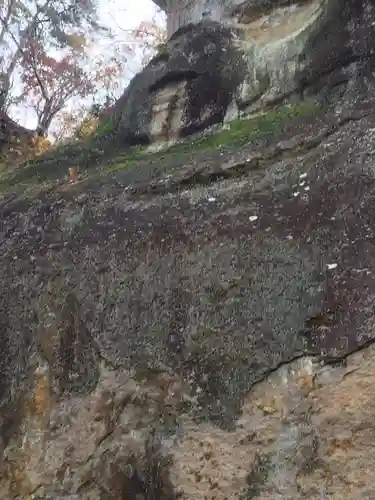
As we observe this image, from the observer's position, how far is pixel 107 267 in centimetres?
450

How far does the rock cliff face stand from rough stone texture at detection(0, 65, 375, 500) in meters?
0.01

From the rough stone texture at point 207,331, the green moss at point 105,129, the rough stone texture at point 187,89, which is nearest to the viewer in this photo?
the rough stone texture at point 207,331

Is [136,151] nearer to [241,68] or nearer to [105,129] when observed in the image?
[105,129]

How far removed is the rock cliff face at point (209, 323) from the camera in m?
3.37

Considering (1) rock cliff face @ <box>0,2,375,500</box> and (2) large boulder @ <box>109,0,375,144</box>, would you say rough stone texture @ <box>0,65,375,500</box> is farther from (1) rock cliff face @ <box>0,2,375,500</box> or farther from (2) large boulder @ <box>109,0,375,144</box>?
(2) large boulder @ <box>109,0,375,144</box>

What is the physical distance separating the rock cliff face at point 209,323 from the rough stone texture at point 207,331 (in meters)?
0.01

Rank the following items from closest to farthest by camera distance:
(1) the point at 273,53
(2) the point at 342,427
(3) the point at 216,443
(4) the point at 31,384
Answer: (2) the point at 342,427
(3) the point at 216,443
(4) the point at 31,384
(1) the point at 273,53

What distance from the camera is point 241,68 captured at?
633 centimetres

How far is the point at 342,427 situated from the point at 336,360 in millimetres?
359

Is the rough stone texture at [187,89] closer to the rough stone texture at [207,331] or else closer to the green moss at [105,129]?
the green moss at [105,129]

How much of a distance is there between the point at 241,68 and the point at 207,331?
3.47 meters

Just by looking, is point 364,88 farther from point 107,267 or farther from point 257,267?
point 107,267

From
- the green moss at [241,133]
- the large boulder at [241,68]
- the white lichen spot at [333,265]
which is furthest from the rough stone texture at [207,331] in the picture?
the large boulder at [241,68]

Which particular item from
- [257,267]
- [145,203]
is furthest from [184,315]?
[145,203]
